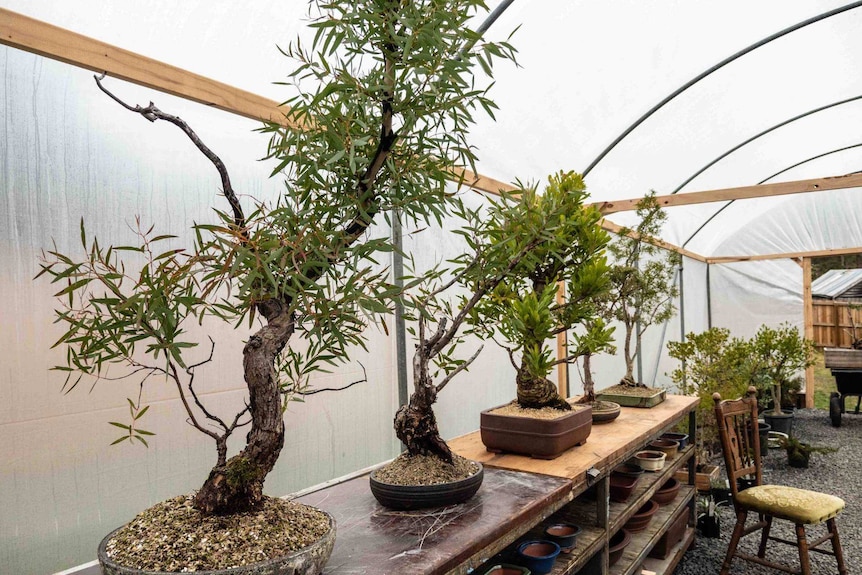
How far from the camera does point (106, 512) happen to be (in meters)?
1.55

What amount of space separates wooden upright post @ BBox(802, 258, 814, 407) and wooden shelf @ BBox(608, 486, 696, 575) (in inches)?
239

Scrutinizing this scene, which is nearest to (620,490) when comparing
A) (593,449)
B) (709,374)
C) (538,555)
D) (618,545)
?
A: (618,545)

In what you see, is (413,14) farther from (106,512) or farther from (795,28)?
(795,28)

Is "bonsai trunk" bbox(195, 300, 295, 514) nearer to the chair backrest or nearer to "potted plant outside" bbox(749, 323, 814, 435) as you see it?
the chair backrest

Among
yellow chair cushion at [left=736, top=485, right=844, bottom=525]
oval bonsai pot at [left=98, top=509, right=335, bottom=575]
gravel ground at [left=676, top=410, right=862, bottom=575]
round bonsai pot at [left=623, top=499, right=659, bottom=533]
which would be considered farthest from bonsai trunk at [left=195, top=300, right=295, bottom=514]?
gravel ground at [left=676, top=410, right=862, bottom=575]

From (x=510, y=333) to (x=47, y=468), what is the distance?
4.45 feet

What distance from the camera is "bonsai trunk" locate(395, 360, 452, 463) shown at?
1.69m

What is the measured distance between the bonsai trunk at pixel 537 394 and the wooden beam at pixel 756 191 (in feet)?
6.98

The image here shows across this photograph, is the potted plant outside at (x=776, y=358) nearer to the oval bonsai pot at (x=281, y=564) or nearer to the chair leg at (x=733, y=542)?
the chair leg at (x=733, y=542)

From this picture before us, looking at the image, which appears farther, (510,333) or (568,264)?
(568,264)

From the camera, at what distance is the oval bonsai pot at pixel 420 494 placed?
1.58 m

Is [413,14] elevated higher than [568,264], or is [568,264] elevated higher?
[413,14]

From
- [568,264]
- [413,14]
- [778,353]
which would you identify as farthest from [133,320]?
[778,353]

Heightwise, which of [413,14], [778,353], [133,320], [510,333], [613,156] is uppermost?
[613,156]
